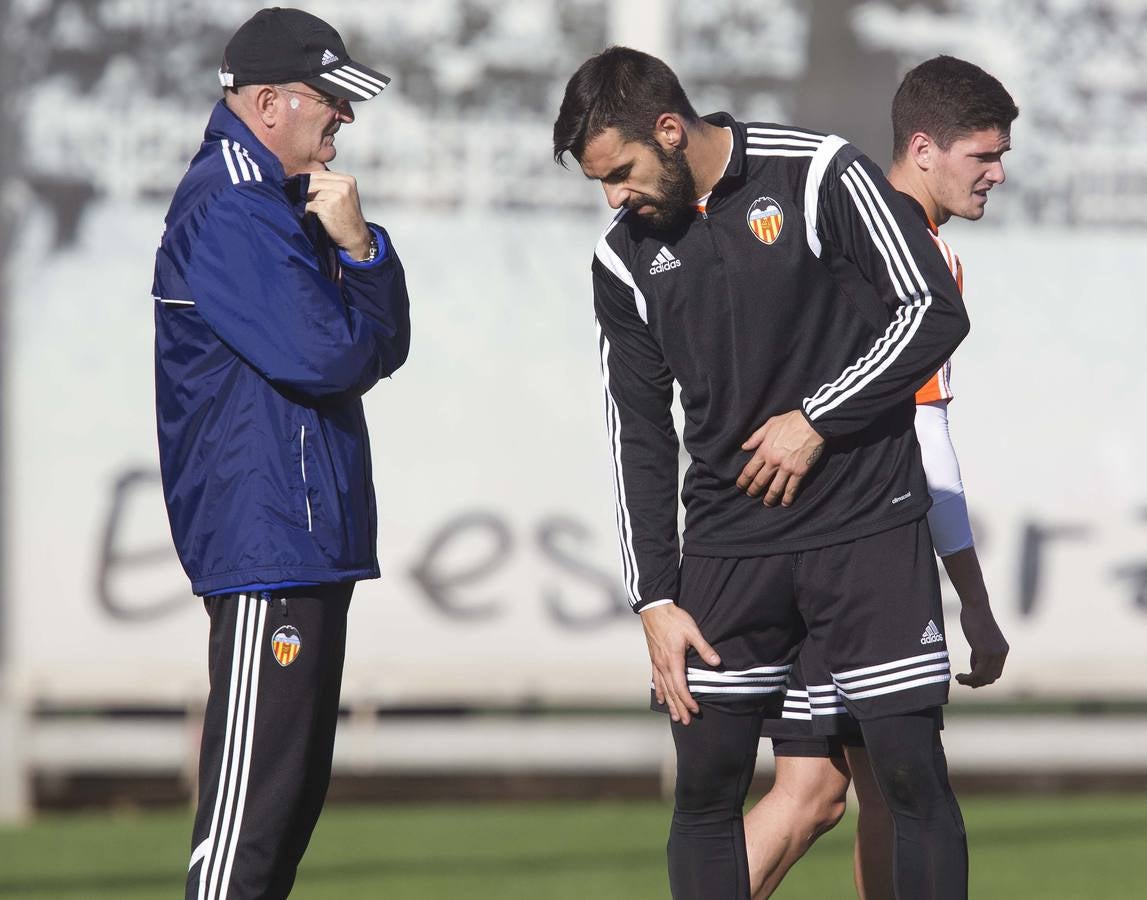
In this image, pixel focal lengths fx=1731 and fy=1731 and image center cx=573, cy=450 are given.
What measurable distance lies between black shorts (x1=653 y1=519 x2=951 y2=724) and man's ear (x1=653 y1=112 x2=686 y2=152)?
0.88m

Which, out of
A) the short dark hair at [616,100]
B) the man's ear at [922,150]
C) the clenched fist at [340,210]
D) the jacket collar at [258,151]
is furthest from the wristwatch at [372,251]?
the man's ear at [922,150]

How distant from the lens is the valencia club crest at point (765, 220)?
3.56 meters

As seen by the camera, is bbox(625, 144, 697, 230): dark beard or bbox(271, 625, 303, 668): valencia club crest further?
bbox(625, 144, 697, 230): dark beard

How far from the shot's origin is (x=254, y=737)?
3.34m

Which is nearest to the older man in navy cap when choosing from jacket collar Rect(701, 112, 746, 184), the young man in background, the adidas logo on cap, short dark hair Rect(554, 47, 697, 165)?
short dark hair Rect(554, 47, 697, 165)

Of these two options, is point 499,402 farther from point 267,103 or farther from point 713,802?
point 267,103

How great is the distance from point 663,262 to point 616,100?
362mm

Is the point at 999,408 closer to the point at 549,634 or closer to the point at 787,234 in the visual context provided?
the point at 549,634

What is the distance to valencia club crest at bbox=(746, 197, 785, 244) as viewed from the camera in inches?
140

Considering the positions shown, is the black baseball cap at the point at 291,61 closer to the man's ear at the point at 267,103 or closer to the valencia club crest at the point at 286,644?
the man's ear at the point at 267,103

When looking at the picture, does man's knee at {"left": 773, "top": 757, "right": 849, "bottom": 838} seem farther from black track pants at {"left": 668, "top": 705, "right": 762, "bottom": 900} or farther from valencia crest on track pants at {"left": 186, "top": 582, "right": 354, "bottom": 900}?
valencia crest on track pants at {"left": 186, "top": 582, "right": 354, "bottom": 900}

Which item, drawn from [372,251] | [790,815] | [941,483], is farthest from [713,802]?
[372,251]

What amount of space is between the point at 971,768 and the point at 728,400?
557 cm

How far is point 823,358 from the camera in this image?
3.63 meters
